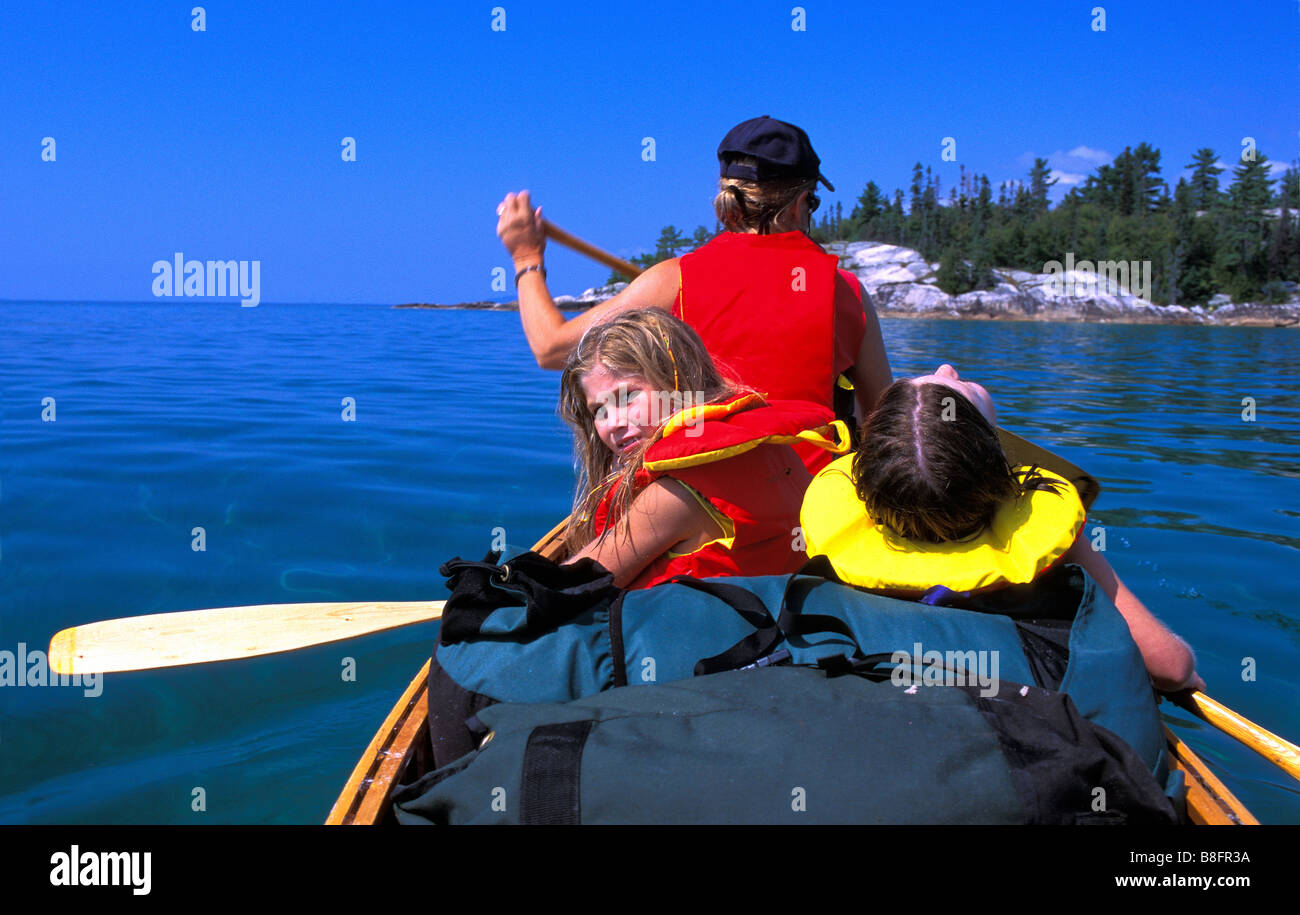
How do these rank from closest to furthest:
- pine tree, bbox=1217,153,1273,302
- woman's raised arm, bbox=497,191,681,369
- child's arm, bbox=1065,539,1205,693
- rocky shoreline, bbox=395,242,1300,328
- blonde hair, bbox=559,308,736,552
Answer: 1. child's arm, bbox=1065,539,1205,693
2. blonde hair, bbox=559,308,736,552
3. woman's raised arm, bbox=497,191,681,369
4. rocky shoreline, bbox=395,242,1300,328
5. pine tree, bbox=1217,153,1273,302

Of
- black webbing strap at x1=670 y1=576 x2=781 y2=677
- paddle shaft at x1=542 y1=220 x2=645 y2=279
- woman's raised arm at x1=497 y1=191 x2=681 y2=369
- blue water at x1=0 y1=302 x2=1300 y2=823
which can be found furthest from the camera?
paddle shaft at x1=542 y1=220 x2=645 y2=279

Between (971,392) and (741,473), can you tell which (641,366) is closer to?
(741,473)

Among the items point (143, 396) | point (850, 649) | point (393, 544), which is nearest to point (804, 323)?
point (850, 649)

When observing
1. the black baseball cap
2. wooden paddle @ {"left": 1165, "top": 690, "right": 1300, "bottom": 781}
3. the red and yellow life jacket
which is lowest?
wooden paddle @ {"left": 1165, "top": 690, "right": 1300, "bottom": 781}

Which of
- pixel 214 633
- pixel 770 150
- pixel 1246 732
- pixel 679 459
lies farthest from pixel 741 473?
pixel 214 633

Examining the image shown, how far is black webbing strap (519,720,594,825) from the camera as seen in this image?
4.43 ft

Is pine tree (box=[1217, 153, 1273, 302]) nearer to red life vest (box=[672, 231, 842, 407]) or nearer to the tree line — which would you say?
the tree line

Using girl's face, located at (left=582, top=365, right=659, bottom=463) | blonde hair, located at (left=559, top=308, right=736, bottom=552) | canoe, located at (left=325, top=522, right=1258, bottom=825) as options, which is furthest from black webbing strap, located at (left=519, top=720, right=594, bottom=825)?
girl's face, located at (left=582, top=365, right=659, bottom=463)

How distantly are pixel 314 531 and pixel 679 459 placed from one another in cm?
378

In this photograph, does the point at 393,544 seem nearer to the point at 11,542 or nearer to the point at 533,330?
the point at 11,542

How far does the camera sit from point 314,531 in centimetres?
524

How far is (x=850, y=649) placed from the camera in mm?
1758

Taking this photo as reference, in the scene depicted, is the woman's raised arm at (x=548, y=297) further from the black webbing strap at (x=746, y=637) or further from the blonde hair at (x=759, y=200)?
the black webbing strap at (x=746, y=637)

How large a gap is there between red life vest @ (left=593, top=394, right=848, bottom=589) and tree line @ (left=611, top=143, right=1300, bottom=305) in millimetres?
41246
